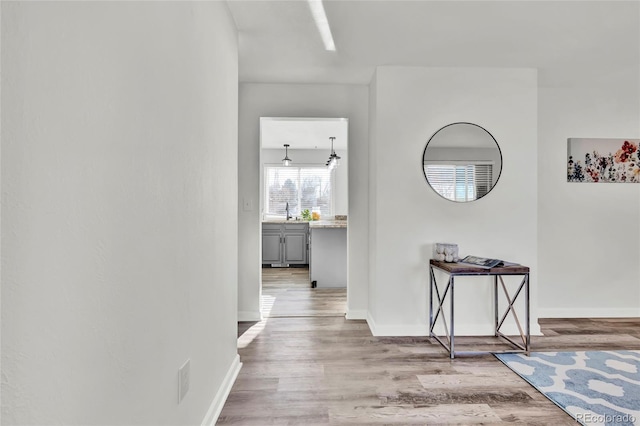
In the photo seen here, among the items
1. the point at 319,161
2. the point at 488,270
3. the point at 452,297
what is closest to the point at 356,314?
the point at 452,297

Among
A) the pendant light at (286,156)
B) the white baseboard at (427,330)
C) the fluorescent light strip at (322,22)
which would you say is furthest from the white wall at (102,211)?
the pendant light at (286,156)

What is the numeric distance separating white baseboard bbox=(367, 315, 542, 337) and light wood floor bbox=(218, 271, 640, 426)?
73 millimetres

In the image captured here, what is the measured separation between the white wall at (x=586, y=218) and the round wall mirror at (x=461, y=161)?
922mm

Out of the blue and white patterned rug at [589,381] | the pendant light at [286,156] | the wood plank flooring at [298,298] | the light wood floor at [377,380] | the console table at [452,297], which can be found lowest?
the wood plank flooring at [298,298]

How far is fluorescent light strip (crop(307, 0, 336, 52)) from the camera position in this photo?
2.14 meters

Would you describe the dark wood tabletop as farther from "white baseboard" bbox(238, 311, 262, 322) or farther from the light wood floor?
"white baseboard" bbox(238, 311, 262, 322)

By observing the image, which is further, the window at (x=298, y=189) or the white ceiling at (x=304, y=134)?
the window at (x=298, y=189)

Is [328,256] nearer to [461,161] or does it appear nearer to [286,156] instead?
[461,161]

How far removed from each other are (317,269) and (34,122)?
4.37 meters

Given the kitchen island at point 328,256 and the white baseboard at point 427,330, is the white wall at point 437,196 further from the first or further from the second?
the kitchen island at point 328,256

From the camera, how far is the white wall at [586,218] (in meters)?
3.57

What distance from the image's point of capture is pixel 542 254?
3.57 m

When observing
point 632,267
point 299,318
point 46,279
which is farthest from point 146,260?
point 632,267

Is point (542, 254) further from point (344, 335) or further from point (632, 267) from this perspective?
point (344, 335)
